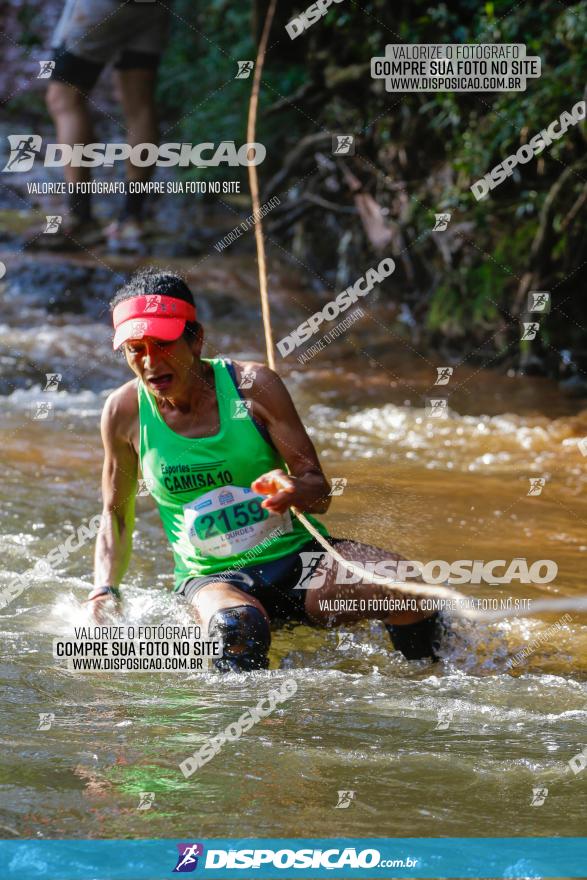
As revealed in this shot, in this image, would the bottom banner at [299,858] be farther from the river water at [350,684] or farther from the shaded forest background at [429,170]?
the shaded forest background at [429,170]

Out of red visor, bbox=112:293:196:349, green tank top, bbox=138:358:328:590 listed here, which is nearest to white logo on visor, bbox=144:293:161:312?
red visor, bbox=112:293:196:349

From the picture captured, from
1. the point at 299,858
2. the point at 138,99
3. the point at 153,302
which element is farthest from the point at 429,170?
the point at 299,858

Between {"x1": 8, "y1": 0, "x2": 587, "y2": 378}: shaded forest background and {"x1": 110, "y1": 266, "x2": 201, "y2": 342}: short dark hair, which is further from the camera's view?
{"x1": 8, "y1": 0, "x2": 587, "y2": 378}: shaded forest background

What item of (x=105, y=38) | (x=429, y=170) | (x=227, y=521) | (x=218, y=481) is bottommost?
(x=227, y=521)

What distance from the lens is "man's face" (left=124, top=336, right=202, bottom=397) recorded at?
3.43 m

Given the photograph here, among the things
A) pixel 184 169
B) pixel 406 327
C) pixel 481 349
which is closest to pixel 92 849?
pixel 481 349

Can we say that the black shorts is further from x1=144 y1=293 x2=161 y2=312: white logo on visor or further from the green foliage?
the green foliage

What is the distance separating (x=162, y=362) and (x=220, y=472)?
375 millimetres

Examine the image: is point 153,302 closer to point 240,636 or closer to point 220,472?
point 220,472

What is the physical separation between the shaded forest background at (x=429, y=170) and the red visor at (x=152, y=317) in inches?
178

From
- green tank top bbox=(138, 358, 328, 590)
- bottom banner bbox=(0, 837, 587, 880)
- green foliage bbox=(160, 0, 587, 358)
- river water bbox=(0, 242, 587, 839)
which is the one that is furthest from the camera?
green foliage bbox=(160, 0, 587, 358)

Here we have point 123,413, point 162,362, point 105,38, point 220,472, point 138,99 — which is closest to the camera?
point 162,362

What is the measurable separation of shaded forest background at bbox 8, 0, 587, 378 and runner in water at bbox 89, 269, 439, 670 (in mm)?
4392

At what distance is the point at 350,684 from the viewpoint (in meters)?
3.45
